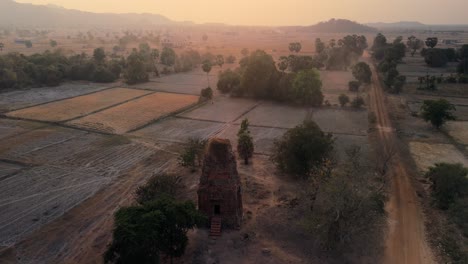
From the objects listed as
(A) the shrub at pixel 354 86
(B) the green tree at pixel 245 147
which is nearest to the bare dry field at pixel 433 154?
(B) the green tree at pixel 245 147

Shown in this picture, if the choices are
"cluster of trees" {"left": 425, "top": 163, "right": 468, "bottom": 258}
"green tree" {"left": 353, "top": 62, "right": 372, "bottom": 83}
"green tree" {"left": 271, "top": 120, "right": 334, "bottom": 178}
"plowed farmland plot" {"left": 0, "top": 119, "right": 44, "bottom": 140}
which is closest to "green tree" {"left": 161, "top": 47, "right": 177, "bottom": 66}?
"green tree" {"left": 353, "top": 62, "right": 372, "bottom": 83}

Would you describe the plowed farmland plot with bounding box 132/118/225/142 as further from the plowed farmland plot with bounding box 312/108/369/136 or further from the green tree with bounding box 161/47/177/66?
the green tree with bounding box 161/47/177/66

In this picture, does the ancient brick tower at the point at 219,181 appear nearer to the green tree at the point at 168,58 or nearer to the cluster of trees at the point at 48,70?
the cluster of trees at the point at 48,70

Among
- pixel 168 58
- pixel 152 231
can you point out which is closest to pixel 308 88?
pixel 152 231

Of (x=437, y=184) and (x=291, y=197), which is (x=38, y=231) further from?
(x=437, y=184)

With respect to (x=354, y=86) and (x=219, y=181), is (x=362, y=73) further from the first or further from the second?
(x=219, y=181)

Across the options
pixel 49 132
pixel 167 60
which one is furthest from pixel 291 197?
pixel 167 60
